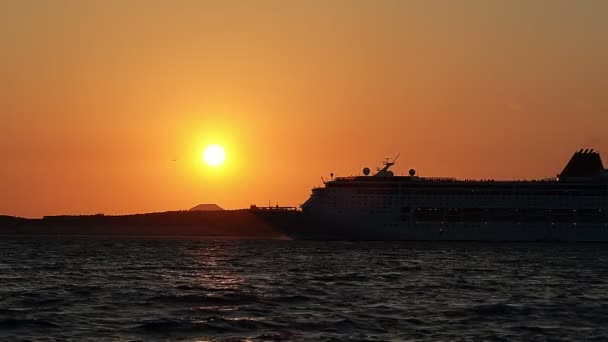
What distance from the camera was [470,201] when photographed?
144m

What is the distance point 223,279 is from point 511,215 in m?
89.0

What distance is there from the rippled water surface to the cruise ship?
208 ft

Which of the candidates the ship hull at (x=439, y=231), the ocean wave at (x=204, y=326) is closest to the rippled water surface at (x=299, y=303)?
the ocean wave at (x=204, y=326)

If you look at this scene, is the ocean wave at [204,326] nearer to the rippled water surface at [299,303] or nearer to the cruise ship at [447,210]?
the rippled water surface at [299,303]

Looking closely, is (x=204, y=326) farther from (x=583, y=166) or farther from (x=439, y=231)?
(x=583, y=166)

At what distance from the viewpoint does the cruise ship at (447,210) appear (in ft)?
457

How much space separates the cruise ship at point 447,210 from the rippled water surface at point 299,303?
6353cm

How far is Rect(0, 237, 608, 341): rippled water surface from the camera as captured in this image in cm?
3700

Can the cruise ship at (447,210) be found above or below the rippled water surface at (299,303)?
above

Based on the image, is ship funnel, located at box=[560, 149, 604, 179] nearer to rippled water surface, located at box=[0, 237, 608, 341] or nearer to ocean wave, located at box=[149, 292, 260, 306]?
rippled water surface, located at box=[0, 237, 608, 341]

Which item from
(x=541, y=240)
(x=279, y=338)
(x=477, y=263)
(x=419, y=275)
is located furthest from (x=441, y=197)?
(x=279, y=338)

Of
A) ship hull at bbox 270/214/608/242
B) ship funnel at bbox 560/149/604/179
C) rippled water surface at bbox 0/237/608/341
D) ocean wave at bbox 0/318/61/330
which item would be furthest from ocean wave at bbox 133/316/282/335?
ship funnel at bbox 560/149/604/179

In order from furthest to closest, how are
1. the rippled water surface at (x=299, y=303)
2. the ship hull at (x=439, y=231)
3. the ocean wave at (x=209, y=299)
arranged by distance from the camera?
the ship hull at (x=439, y=231) → the ocean wave at (x=209, y=299) → the rippled water surface at (x=299, y=303)

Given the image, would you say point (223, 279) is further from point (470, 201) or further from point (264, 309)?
point (470, 201)
